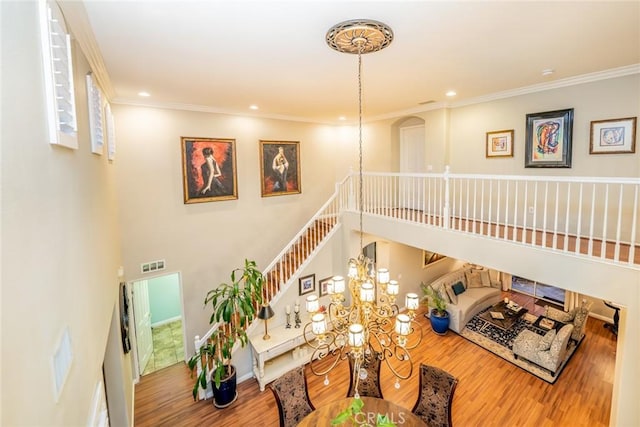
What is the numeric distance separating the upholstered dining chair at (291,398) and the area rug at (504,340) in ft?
14.5

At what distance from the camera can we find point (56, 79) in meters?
1.66

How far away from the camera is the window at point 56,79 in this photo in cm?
149

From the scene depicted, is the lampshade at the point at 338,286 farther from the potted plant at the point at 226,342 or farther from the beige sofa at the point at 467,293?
the beige sofa at the point at 467,293

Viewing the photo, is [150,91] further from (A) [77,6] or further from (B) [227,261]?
(B) [227,261]

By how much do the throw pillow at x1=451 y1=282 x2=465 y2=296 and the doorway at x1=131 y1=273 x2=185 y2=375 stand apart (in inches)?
261

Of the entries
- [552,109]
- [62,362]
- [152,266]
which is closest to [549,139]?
[552,109]

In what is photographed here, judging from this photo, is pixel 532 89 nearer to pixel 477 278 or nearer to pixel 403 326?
pixel 403 326

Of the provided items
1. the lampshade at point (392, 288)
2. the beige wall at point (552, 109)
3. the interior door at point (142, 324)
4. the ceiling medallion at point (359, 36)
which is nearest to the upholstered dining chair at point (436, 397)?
the lampshade at point (392, 288)

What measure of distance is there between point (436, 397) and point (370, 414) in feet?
2.93

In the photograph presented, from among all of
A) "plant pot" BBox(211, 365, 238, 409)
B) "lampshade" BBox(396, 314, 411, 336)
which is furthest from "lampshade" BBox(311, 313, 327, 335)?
"plant pot" BBox(211, 365, 238, 409)

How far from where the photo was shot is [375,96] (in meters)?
5.41

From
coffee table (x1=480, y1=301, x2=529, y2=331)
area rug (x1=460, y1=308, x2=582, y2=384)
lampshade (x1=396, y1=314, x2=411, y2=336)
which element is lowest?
area rug (x1=460, y1=308, x2=582, y2=384)

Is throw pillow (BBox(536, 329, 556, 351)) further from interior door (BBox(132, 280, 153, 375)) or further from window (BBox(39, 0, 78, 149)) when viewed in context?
interior door (BBox(132, 280, 153, 375))

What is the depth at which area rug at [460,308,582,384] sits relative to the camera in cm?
558
